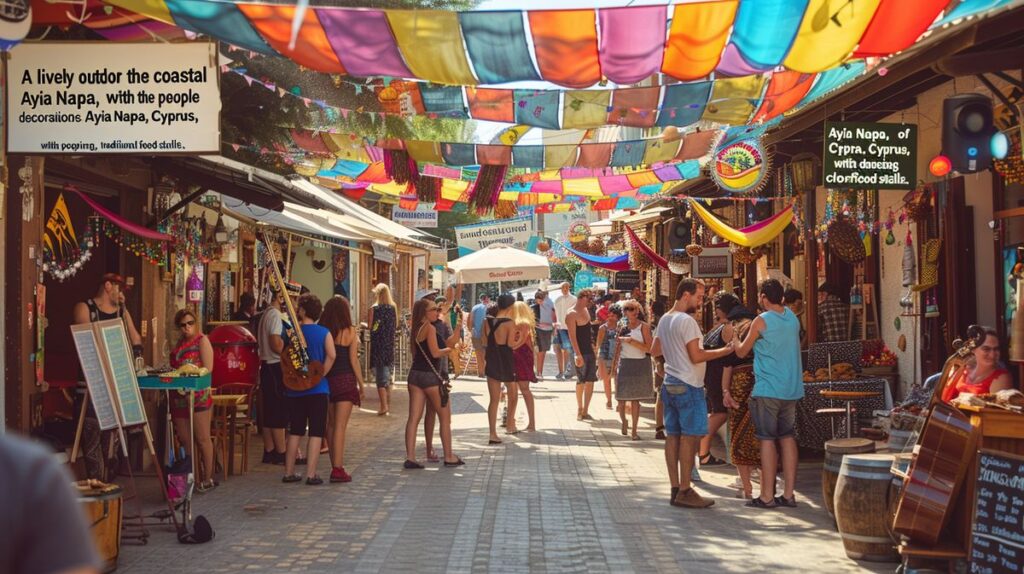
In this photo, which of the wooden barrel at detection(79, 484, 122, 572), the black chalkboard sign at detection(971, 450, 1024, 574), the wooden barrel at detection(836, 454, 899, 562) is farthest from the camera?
the wooden barrel at detection(836, 454, 899, 562)

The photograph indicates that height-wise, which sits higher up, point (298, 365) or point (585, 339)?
point (585, 339)

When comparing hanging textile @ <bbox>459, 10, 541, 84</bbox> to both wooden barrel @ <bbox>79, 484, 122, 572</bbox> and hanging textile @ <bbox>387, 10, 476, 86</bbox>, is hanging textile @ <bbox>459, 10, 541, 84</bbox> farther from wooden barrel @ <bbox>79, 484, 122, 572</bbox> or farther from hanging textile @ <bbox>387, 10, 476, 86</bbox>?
wooden barrel @ <bbox>79, 484, 122, 572</bbox>

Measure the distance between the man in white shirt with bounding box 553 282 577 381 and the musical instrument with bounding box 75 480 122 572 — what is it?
16.9m

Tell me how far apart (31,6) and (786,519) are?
6.78 metres

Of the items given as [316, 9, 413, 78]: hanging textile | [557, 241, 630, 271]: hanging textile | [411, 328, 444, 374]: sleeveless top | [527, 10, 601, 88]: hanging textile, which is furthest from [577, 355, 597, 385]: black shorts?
[557, 241, 630, 271]: hanging textile

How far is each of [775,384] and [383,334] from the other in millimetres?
8712

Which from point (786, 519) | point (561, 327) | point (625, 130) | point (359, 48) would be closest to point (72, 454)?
point (359, 48)

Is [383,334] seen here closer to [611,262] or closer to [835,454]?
[835,454]

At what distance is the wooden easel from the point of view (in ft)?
27.7

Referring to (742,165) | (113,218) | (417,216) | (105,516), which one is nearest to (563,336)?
(417,216)

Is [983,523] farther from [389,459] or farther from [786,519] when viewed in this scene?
[389,459]

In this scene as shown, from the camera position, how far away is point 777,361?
9.65 meters

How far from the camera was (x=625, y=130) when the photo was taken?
50.3 m

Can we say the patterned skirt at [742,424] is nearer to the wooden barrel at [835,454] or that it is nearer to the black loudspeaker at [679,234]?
the wooden barrel at [835,454]
